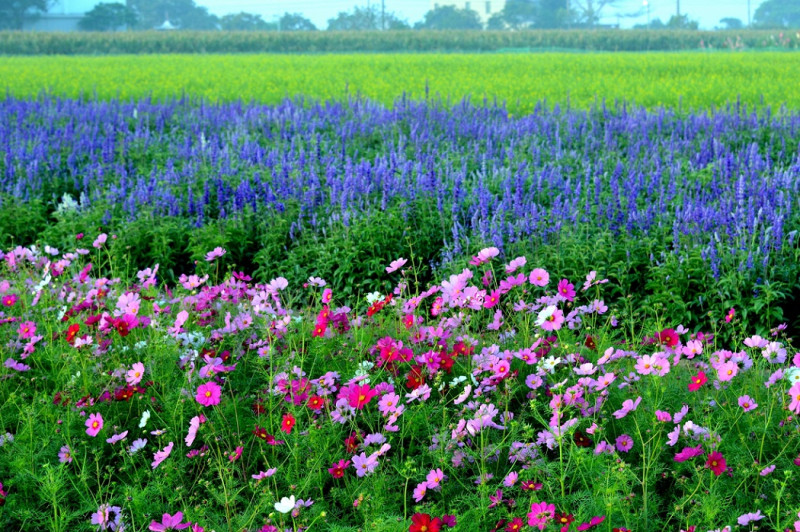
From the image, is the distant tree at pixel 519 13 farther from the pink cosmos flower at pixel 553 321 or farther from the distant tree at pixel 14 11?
the pink cosmos flower at pixel 553 321

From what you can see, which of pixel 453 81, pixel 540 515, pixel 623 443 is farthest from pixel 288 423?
pixel 453 81

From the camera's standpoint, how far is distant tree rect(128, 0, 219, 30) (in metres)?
115

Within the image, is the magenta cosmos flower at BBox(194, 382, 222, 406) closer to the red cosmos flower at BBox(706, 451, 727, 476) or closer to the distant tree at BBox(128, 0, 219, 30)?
the red cosmos flower at BBox(706, 451, 727, 476)

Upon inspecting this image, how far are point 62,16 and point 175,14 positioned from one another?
1844cm

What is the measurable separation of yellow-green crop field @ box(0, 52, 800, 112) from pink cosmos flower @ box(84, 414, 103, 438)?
10930 mm

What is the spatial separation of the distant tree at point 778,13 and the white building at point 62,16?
95.4 meters

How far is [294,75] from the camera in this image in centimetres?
2392

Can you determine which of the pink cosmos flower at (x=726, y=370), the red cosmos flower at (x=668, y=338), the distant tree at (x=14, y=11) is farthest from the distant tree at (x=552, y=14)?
the pink cosmos flower at (x=726, y=370)

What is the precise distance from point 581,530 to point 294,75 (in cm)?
2249

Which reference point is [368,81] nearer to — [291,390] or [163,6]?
[291,390]

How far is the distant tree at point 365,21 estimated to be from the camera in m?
109

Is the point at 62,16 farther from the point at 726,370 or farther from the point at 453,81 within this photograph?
the point at 726,370

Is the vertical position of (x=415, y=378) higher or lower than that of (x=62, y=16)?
lower

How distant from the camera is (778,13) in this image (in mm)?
130750
